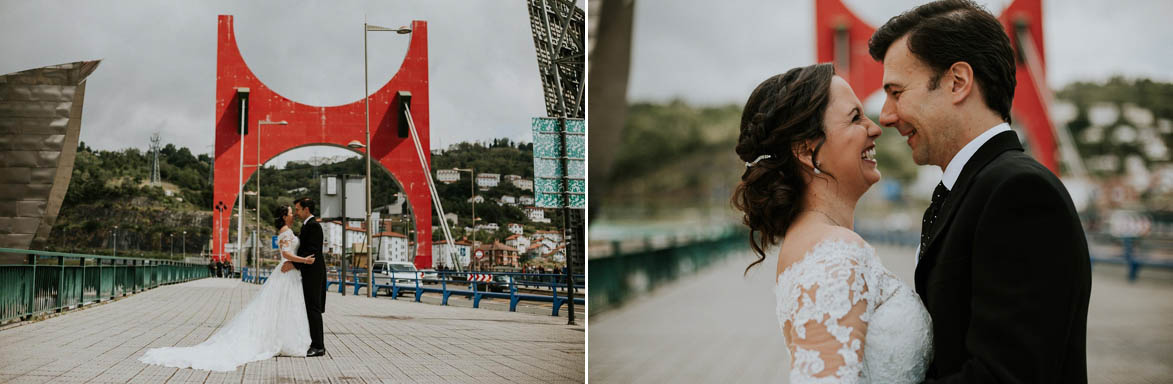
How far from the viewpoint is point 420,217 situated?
3719 millimetres

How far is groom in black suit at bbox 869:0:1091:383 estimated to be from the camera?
1.04m

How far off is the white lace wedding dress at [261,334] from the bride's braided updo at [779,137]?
2.49 m

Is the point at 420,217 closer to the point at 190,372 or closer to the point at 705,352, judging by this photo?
→ the point at 190,372

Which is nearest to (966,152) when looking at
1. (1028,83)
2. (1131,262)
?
(1131,262)

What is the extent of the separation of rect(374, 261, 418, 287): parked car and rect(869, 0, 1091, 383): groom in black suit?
263cm

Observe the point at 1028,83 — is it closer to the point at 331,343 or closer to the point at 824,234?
the point at 331,343

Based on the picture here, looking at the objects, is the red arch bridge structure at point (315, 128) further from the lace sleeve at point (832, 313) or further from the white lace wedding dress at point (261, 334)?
the lace sleeve at point (832, 313)

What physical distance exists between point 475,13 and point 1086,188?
57.8ft

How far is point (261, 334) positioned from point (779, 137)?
2.68 meters

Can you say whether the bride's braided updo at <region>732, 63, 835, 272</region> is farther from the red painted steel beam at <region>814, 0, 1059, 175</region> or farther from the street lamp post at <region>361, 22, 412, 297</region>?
the red painted steel beam at <region>814, 0, 1059, 175</region>

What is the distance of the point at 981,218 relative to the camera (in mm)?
1104

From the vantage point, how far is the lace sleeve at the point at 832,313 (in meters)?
1.25

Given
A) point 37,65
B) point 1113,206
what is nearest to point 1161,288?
point 1113,206

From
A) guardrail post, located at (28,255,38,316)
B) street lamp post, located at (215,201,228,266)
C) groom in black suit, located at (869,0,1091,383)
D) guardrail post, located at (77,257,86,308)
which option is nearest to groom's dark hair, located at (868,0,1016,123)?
groom in black suit, located at (869,0,1091,383)
